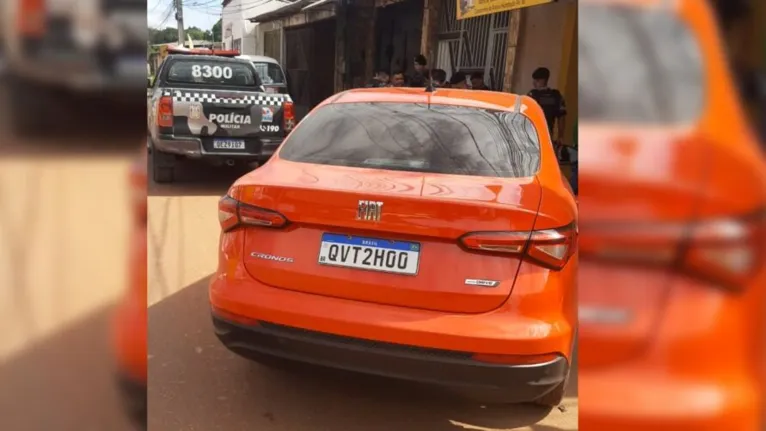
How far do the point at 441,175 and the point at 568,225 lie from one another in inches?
16.0

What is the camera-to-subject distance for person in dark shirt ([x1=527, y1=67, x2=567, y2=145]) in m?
1.07

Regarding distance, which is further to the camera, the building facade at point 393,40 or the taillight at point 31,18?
the building facade at point 393,40

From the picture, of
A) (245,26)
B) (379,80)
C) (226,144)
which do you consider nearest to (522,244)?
(379,80)

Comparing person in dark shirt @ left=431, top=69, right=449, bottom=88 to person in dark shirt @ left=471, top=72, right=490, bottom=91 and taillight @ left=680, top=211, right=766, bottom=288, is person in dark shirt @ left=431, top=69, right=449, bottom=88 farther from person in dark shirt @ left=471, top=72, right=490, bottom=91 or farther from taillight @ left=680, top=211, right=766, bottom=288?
taillight @ left=680, top=211, right=766, bottom=288

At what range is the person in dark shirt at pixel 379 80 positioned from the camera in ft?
6.06

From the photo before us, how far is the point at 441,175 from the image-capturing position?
5.67 ft

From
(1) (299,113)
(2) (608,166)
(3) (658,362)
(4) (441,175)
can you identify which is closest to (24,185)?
(2) (608,166)

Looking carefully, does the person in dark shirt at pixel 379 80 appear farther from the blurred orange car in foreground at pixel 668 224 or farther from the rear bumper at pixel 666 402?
the rear bumper at pixel 666 402

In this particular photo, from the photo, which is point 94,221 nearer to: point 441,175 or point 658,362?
point 658,362

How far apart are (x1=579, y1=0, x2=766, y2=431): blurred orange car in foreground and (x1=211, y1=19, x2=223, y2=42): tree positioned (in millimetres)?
711

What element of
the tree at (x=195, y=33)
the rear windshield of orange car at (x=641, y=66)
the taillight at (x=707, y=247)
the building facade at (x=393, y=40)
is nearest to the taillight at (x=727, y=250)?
the taillight at (x=707, y=247)

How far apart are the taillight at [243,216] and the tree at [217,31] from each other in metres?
0.64

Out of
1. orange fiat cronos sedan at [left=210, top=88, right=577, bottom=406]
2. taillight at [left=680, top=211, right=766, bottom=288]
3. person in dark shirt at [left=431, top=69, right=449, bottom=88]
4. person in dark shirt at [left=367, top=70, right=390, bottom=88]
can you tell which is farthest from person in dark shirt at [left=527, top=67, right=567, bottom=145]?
person in dark shirt at [left=367, top=70, right=390, bottom=88]

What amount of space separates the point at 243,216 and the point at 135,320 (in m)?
0.96
